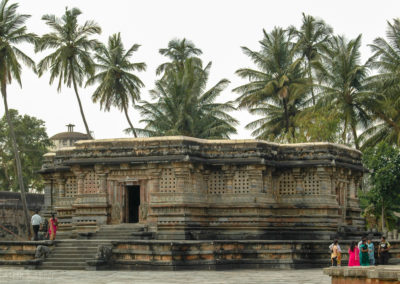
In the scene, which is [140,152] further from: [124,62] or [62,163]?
[124,62]

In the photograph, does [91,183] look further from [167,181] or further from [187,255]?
[187,255]

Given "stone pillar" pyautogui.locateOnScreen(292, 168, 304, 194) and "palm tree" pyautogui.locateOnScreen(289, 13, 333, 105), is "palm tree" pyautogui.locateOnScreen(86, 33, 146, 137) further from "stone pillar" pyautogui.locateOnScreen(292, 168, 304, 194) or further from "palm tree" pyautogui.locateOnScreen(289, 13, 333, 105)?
"stone pillar" pyautogui.locateOnScreen(292, 168, 304, 194)

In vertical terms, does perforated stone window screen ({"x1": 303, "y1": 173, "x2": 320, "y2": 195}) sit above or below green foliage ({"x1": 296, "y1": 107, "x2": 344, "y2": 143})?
below

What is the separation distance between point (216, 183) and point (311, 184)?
143 inches

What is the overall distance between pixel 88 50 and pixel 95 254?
19.5m

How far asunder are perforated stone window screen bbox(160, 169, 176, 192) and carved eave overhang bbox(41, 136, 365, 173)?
0.50 meters

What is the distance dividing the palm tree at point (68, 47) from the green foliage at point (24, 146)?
1920cm

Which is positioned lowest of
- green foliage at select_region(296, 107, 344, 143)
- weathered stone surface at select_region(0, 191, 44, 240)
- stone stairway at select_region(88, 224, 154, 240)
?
stone stairway at select_region(88, 224, 154, 240)

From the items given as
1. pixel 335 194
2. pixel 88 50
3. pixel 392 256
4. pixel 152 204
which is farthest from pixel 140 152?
A: pixel 88 50

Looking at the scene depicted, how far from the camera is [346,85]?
134 feet

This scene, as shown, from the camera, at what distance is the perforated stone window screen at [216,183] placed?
27844 mm

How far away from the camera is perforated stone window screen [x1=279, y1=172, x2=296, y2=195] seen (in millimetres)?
28500

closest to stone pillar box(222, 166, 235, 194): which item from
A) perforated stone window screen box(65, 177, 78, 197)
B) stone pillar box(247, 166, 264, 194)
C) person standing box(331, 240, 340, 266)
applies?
stone pillar box(247, 166, 264, 194)

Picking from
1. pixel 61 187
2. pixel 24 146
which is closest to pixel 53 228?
pixel 61 187
